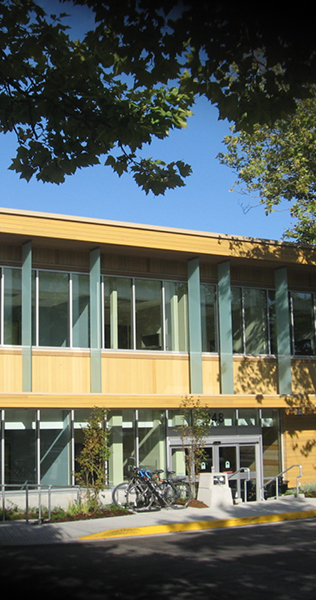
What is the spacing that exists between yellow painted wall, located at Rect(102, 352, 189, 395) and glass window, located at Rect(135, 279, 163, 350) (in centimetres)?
45

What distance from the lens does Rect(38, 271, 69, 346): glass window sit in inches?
803

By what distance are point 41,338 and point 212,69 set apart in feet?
48.8

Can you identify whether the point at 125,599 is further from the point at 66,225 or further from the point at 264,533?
the point at 66,225

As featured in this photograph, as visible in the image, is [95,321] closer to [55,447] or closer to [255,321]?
[55,447]

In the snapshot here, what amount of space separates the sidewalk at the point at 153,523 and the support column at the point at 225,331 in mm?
4191

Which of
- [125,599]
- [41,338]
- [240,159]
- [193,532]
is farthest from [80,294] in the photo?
[125,599]

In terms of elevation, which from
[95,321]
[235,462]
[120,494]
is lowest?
[120,494]

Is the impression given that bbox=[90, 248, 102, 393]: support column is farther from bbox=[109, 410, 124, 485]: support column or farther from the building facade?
bbox=[109, 410, 124, 485]: support column

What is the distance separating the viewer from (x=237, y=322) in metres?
24.0

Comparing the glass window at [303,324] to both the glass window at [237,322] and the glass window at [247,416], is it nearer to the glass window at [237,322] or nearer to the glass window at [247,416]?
the glass window at [237,322]

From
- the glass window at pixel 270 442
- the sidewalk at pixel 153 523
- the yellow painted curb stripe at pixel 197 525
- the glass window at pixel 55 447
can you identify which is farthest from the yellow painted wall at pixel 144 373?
the yellow painted curb stripe at pixel 197 525

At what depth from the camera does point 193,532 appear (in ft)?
52.1

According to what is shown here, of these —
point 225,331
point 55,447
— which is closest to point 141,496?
point 55,447

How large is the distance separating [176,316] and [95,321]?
326cm
